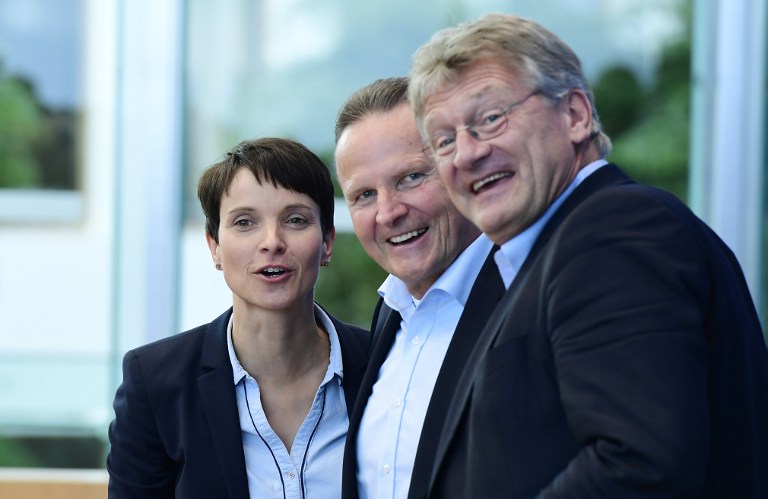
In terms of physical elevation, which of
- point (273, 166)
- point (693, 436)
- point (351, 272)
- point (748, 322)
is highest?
point (273, 166)

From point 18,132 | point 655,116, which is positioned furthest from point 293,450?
point 18,132

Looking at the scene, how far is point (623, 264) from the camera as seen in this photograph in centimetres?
126

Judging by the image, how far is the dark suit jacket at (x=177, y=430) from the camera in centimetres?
205

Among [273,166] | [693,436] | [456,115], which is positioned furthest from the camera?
[273,166]

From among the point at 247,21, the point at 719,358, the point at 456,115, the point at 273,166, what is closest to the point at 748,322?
the point at 719,358

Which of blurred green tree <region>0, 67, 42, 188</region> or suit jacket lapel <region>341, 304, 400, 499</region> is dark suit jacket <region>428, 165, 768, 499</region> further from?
blurred green tree <region>0, 67, 42, 188</region>

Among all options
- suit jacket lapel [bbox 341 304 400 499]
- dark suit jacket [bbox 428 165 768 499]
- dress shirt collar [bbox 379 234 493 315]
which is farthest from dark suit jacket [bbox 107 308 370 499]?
dark suit jacket [bbox 428 165 768 499]

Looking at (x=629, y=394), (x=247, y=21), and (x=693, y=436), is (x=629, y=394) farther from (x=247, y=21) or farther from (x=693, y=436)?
(x=247, y=21)

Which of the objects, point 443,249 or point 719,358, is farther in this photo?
point 443,249

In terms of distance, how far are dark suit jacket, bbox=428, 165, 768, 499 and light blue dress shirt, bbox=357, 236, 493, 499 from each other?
389mm

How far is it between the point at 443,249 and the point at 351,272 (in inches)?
92.3

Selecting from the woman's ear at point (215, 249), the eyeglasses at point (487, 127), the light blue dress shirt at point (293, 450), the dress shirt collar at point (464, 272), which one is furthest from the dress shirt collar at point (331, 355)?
the eyeglasses at point (487, 127)

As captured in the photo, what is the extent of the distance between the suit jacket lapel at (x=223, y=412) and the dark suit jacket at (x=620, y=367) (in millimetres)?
705

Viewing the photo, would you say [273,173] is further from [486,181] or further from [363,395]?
[486,181]
